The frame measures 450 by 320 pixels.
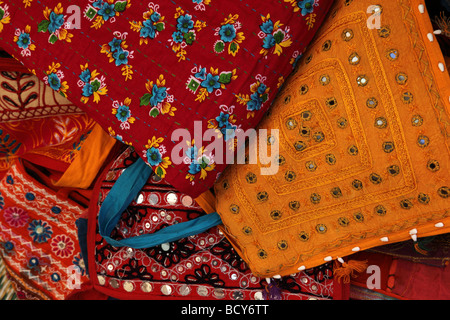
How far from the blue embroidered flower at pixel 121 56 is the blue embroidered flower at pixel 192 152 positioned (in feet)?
0.67

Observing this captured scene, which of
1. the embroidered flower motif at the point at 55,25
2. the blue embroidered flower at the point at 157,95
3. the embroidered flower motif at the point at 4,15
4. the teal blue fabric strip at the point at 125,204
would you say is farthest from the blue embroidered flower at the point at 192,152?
the embroidered flower motif at the point at 4,15

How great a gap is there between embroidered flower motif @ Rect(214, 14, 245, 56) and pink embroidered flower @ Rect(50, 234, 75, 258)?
679 mm

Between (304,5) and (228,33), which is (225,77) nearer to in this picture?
(228,33)

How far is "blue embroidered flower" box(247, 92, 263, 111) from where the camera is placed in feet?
2.42

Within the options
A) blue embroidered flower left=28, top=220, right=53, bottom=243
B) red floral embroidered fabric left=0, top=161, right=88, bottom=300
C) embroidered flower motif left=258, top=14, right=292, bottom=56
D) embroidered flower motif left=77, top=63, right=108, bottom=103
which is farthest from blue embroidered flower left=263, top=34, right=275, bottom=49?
blue embroidered flower left=28, top=220, right=53, bottom=243

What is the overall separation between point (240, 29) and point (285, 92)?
5.9 inches

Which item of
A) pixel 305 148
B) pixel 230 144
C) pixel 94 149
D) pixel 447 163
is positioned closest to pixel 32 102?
pixel 94 149

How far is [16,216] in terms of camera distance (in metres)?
1.08

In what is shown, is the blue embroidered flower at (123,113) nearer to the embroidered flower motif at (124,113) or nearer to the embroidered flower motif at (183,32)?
the embroidered flower motif at (124,113)

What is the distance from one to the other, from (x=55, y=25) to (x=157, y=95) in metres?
0.25

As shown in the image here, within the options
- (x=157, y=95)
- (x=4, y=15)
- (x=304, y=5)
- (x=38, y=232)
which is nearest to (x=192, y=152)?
(x=157, y=95)

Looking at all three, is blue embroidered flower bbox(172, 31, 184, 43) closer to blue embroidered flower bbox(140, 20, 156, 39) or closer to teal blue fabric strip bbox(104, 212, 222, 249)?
blue embroidered flower bbox(140, 20, 156, 39)
